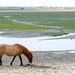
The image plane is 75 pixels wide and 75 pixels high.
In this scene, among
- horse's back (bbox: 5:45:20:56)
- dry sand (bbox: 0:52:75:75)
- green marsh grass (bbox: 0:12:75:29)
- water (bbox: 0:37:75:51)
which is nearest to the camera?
dry sand (bbox: 0:52:75:75)

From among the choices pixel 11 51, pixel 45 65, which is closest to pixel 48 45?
pixel 45 65

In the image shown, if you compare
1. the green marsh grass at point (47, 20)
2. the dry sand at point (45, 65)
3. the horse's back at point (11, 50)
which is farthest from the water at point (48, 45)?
the green marsh grass at point (47, 20)

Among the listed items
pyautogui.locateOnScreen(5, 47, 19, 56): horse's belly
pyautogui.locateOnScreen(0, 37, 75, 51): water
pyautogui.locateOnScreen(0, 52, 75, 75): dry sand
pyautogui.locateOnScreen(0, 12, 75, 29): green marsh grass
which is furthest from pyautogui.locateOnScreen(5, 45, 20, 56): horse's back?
pyautogui.locateOnScreen(0, 12, 75, 29): green marsh grass

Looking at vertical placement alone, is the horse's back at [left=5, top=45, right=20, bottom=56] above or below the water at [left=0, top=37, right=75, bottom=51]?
above

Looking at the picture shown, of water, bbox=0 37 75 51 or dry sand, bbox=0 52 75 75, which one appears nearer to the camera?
dry sand, bbox=0 52 75 75

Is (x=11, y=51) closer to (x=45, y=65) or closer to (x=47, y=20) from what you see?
(x=45, y=65)

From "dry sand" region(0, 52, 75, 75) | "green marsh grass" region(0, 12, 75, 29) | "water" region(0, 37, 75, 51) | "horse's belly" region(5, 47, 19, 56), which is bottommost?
"green marsh grass" region(0, 12, 75, 29)

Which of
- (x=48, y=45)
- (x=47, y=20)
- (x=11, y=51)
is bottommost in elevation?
(x=47, y=20)

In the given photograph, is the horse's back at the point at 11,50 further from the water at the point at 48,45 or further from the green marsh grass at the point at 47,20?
the green marsh grass at the point at 47,20

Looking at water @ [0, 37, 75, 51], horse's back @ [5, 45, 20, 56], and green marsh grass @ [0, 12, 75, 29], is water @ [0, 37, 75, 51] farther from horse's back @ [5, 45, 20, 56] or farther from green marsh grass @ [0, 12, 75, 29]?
green marsh grass @ [0, 12, 75, 29]

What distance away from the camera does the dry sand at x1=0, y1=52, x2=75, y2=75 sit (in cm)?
1011

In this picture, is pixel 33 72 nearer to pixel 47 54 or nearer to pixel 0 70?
pixel 0 70

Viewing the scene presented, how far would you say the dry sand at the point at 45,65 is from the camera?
398 inches

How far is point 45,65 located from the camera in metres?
12.9
